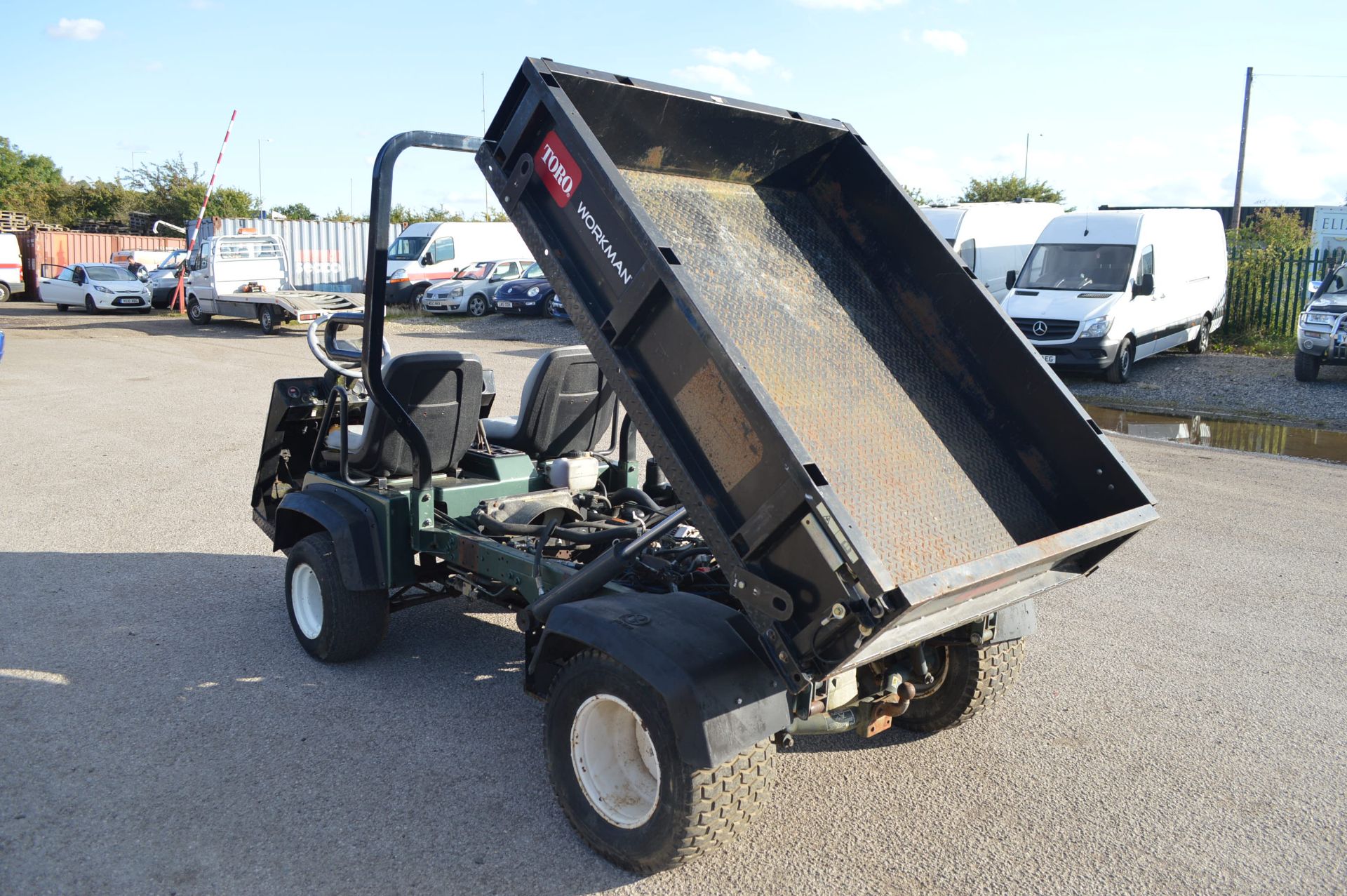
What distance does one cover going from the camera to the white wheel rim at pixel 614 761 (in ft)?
10.8

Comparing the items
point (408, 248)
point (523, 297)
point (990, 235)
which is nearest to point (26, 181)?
point (408, 248)

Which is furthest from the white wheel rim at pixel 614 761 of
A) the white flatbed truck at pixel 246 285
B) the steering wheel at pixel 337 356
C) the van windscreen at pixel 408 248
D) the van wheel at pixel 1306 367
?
the van windscreen at pixel 408 248

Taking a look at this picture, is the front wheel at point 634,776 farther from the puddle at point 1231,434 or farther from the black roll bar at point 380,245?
the puddle at point 1231,434

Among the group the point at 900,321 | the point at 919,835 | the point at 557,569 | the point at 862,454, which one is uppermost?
the point at 900,321

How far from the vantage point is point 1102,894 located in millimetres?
3148

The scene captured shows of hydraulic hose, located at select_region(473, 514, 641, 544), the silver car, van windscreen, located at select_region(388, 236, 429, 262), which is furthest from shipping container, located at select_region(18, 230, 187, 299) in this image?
hydraulic hose, located at select_region(473, 514, 641, 544)

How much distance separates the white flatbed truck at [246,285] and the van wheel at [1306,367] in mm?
17135

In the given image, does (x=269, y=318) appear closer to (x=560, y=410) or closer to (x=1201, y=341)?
(x=1201, y=341)

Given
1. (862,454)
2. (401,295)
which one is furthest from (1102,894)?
(401,295)

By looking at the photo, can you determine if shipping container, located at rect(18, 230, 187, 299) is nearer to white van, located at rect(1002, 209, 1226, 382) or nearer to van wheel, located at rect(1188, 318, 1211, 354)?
white van, located at rect(1002, 209, 1226, 382)

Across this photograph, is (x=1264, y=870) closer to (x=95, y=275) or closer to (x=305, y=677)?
(x=305, y=677)

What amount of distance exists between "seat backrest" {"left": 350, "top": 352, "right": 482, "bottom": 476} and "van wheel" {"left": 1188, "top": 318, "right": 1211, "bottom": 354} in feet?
52.8

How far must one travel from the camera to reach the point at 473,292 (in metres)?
25.2

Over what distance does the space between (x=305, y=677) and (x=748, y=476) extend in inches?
111
